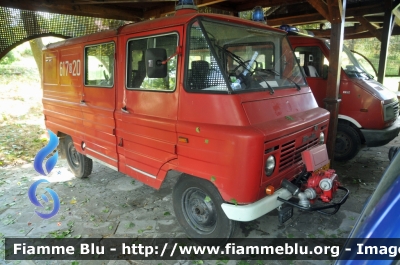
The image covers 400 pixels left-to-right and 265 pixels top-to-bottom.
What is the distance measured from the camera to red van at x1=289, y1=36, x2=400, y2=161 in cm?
514

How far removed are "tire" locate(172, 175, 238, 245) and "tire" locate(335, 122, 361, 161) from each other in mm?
3764

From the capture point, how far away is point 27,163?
5.88m

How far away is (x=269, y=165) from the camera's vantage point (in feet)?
8.36

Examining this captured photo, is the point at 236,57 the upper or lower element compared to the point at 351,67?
lower

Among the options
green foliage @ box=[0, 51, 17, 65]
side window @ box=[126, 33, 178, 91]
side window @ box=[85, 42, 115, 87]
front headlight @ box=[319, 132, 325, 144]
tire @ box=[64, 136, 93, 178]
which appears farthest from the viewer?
green foliage @ box=[0, 51, 17, 65]

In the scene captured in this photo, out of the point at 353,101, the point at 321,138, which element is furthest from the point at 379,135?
the point at 321,138

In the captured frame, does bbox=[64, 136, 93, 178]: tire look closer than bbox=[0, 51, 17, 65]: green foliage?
Yes

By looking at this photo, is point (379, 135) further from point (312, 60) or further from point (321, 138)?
point (321, 138)

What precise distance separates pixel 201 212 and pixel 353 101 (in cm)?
400

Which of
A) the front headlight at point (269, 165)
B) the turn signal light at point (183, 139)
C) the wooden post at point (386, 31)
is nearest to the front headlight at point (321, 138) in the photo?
the front headlight at point (269, 165)

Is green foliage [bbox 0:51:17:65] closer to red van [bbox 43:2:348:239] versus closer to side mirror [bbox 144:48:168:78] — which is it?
red van [bbox 43:2:348:239]

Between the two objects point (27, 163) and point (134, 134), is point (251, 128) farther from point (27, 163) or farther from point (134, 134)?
point (27, 163)

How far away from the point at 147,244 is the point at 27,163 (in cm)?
415

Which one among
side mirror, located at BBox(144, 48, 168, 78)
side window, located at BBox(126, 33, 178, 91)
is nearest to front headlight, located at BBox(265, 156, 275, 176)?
side window, located at BBox(126, 33, 178, 91)
